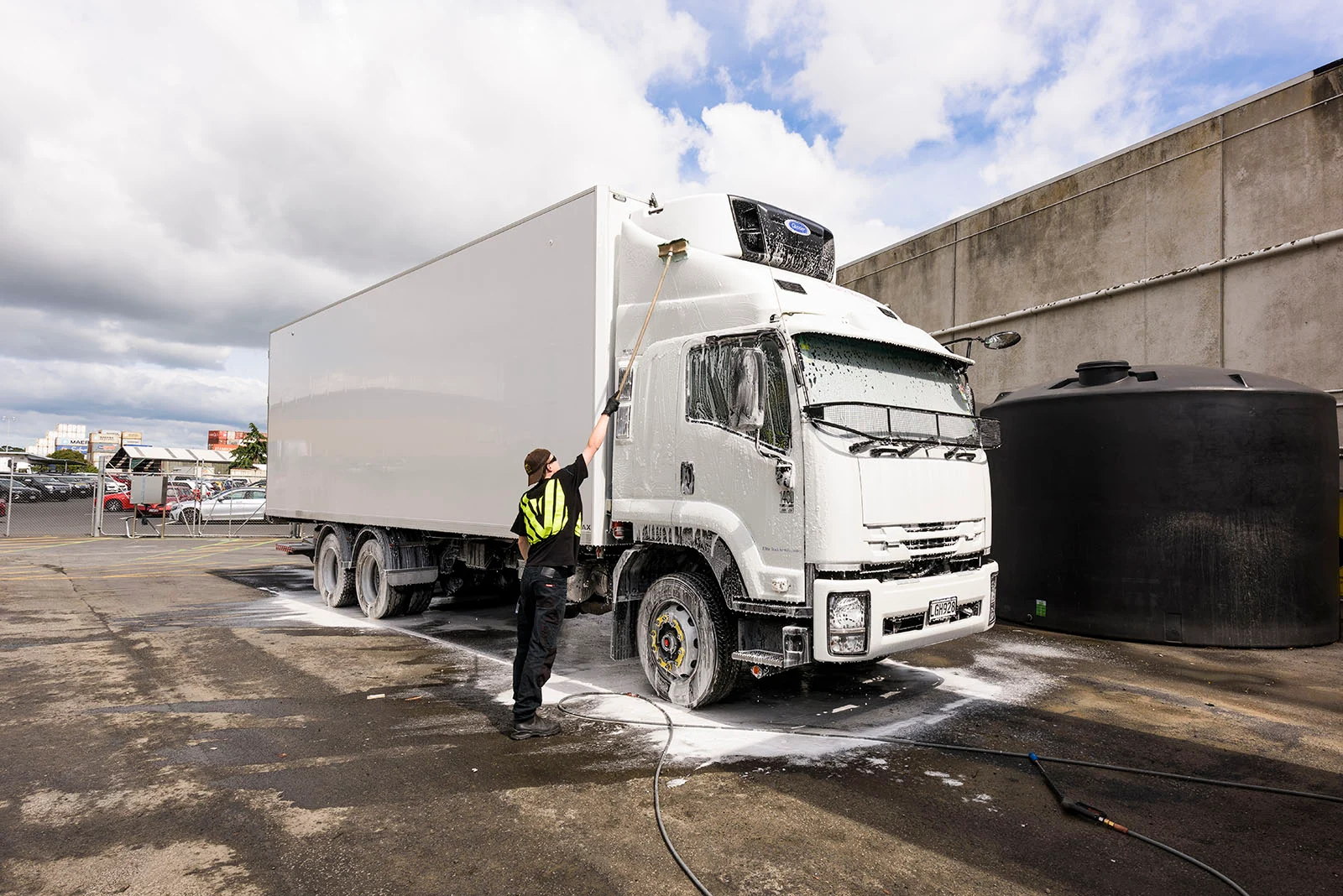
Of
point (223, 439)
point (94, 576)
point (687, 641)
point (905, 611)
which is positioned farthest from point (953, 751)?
point (223, 439)

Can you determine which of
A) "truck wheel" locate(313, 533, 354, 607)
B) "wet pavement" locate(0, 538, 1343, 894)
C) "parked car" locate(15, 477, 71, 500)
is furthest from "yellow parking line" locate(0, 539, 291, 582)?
"parked car" locate(15, 477, 71, 500)

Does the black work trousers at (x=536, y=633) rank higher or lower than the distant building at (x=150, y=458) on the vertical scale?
lower

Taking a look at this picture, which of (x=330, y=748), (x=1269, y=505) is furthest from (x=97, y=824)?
(x=1269, y=505)

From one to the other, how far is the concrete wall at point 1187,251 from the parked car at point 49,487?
5567 cm

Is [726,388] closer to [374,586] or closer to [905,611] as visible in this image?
[905,611]

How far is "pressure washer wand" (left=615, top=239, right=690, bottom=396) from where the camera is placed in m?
5.80

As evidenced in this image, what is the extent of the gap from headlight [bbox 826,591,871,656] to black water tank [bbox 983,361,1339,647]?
5061 mm

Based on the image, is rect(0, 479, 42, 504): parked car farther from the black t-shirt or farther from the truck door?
the truck door

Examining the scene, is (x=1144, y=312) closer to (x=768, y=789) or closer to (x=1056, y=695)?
(x=1056, y=695)

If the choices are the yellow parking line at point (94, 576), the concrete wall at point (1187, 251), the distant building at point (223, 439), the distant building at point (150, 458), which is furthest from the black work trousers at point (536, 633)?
the distant building at point (223, 439)

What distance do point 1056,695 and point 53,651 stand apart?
918 cm

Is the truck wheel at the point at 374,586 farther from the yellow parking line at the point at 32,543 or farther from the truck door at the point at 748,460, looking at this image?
the yellow parking line at the point at 32,543

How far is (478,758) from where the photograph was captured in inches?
183

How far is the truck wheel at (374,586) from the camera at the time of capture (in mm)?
9383
